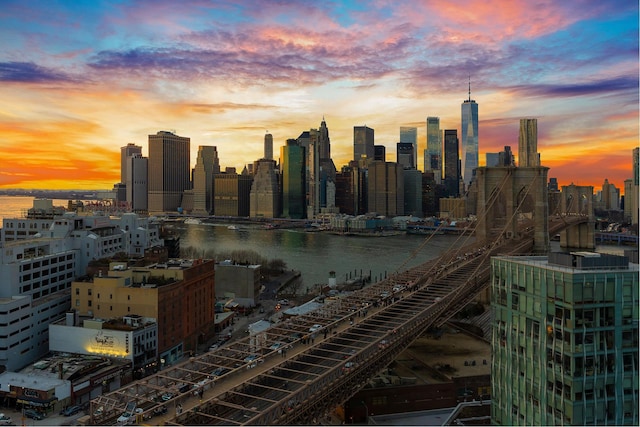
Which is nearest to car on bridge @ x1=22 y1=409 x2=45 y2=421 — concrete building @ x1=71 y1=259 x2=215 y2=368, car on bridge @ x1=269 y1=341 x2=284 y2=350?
concrete building @ x1=71 y1=259 x2=215 y2=368

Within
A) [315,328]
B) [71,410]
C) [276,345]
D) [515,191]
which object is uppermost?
[515,191]

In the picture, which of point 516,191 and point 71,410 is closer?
point 71,410

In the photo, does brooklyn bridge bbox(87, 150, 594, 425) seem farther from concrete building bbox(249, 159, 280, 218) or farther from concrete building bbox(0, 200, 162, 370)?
concrete building bbox(249, 159, 280, 218)

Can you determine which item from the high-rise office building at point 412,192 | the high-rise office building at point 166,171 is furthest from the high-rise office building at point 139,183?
the high-rise office building at point 412,192

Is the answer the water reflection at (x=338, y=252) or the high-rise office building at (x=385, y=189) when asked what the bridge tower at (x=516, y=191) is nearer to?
the water reflection at (x=338, y=252)

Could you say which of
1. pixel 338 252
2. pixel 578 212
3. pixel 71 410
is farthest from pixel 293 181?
pixel 71 410

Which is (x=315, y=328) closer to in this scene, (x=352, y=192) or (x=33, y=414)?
(x=33, y=414)

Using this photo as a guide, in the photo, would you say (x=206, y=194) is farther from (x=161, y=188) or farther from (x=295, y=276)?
(x=295, y=276)
